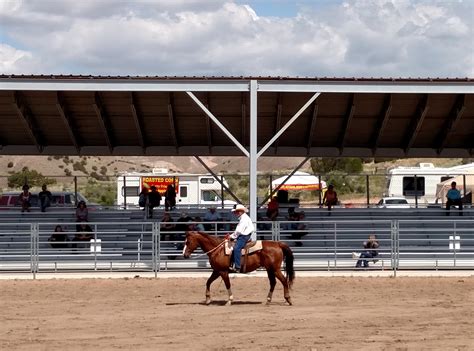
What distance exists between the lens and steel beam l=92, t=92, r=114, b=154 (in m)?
27.5

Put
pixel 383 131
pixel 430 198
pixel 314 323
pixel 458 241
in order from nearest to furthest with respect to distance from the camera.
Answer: pixel 314 323 < pixel 458 241 < pixel 383 131 < pixel 430 198

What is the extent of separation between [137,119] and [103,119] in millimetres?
975

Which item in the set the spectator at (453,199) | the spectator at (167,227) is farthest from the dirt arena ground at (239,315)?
the spectator at (453,199)

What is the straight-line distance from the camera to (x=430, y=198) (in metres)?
46.2

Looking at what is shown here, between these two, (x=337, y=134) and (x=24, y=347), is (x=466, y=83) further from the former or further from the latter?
(x=24, y=347)

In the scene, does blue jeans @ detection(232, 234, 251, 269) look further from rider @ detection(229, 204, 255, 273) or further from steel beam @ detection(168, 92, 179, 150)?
steel beam @ detection(168, 92, 179, 150)

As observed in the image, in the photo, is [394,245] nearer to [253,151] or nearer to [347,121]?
[253,151]

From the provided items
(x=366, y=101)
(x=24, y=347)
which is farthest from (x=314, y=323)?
(x=366, y=101)

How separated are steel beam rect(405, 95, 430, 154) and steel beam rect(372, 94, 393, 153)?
837mm

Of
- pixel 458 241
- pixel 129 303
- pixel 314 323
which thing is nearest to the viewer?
pixel 314 323

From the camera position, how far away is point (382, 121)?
29.4 metres

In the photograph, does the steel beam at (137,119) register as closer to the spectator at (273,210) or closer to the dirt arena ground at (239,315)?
the spectator at (273,210)

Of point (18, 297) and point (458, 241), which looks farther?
point (458, 241)

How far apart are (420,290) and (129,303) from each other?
21.3 feet
